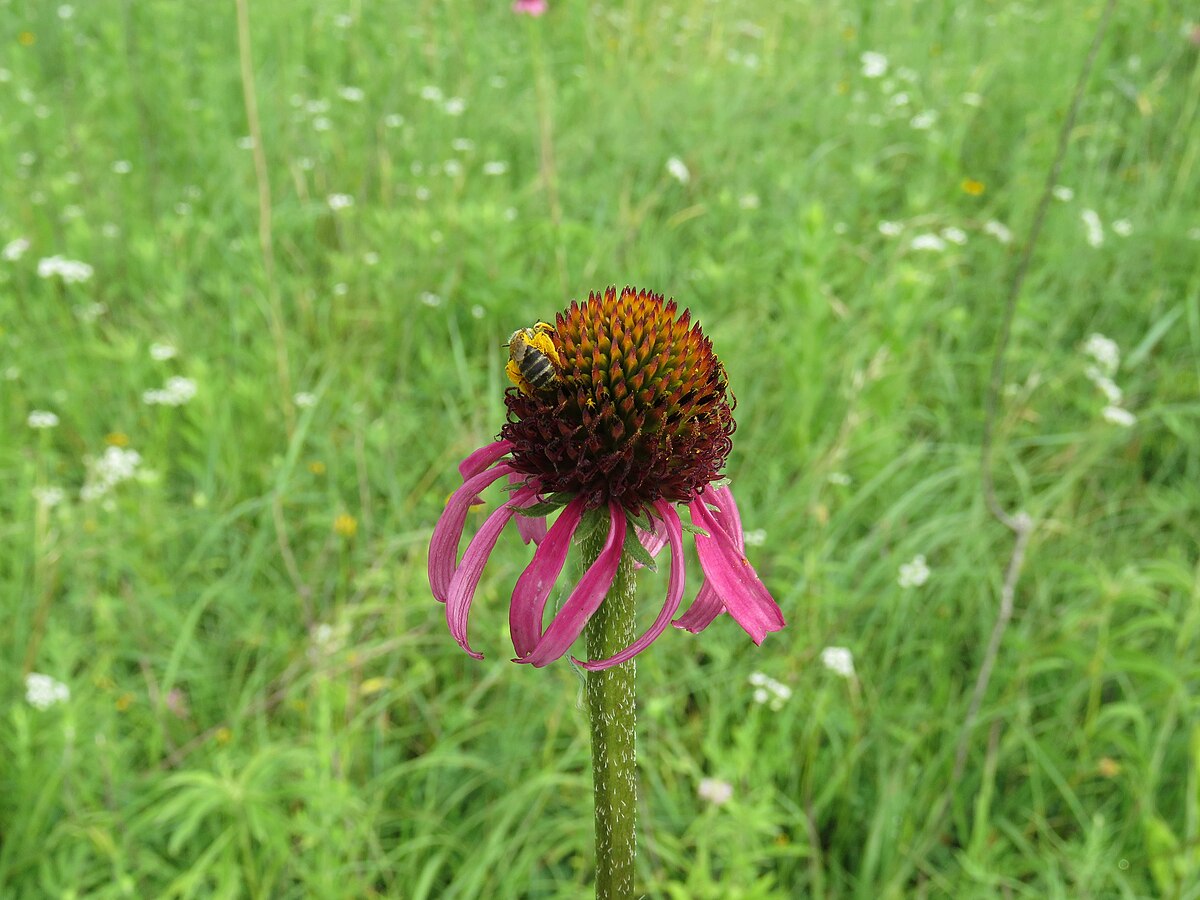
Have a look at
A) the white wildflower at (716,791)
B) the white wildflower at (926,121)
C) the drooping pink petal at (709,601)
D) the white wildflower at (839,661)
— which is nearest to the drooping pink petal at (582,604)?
the drooping pink petal at (709,601)

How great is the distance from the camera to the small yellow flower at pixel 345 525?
2.19 metres

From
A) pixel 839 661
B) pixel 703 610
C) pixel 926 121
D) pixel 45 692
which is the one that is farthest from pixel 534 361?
pixel 926 121

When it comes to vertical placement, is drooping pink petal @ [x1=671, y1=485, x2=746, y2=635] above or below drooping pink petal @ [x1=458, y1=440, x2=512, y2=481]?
below

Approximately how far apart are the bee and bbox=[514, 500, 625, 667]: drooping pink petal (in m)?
0.16

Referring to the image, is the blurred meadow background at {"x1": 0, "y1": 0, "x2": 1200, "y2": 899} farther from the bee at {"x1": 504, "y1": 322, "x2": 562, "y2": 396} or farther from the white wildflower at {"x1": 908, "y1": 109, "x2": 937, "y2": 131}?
the bee at {"x1": 504, "y1": 322, "x2": 562, "y2": 396}

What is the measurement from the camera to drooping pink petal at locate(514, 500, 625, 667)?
2.41 feet

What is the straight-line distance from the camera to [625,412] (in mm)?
875

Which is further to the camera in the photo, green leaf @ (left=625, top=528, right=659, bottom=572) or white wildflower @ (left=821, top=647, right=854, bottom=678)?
white wildflower @ (left=821, top=647, right=854, bottom=678)

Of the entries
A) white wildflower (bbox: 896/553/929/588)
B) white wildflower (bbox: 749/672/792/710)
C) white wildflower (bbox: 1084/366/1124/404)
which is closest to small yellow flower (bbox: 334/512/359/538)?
white wildflower (bbox: 749/672/792/710)

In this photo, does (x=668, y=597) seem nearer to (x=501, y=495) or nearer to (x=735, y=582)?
(x=735, y=582)

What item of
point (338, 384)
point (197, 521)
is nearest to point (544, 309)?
point (338, 384)

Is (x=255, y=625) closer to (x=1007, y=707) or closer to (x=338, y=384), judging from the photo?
(x=338, y=384)

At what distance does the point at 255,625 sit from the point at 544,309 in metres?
1.39

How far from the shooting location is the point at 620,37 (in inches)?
203
